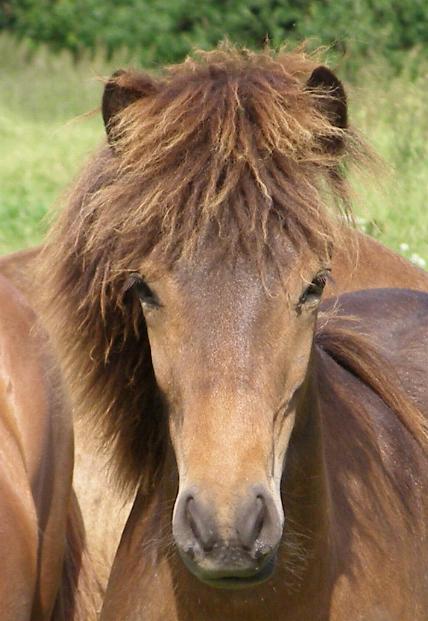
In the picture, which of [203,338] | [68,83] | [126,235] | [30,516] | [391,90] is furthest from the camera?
[68,83]

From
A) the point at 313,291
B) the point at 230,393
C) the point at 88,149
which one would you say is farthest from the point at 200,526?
Result: the point at 88,149

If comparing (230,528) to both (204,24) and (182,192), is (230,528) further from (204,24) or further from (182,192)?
(204,24)

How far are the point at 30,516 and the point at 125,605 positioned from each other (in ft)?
1.60

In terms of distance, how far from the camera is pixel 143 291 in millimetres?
2492

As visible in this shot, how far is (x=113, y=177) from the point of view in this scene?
2604mm

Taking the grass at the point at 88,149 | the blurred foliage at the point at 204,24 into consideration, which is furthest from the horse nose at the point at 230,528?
the blurred foliage at the point at 204,24

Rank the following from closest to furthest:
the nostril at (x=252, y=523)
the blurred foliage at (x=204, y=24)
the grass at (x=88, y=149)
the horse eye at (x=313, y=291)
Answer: the nostril at (x=252, y=523), the horse eye at (x=313, y=291), the grass at (x=88, y=149), the blurred foliage at (x=204, y=24)

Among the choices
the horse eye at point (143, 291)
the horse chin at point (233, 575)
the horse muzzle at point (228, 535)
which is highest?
the horse eye at point (143, 291)

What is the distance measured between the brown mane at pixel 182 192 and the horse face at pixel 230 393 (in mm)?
82

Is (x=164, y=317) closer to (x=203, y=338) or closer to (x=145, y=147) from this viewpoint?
(x=203, y=338)

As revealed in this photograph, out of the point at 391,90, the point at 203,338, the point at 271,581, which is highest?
the point at 203,338

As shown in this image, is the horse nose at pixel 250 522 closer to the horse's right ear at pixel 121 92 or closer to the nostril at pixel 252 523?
the nostril at pixel 252 523

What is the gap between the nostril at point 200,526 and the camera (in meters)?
2.18

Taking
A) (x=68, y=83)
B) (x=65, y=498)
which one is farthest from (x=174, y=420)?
(x=68, y=83)
